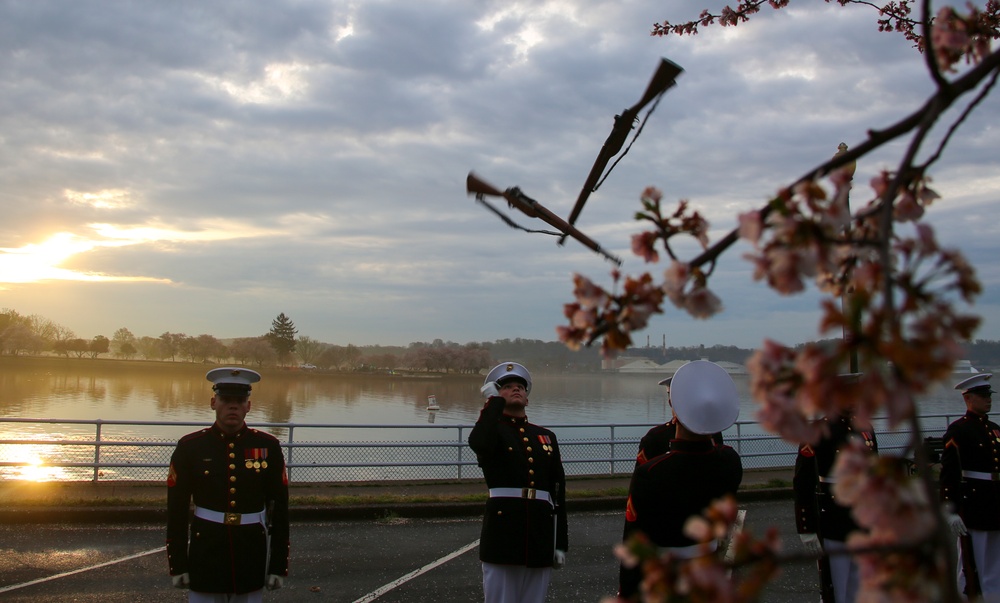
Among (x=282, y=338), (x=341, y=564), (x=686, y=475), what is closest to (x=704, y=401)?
(x=686, y=475)

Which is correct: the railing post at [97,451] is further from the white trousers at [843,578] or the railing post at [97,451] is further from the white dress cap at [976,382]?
the white dress cap at [976,382]

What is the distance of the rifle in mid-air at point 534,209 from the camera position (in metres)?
2.94

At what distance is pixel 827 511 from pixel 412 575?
3.49m

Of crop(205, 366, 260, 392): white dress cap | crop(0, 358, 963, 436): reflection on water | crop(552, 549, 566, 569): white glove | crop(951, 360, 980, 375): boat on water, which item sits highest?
crop(951, 360, 980, 375): boat on water

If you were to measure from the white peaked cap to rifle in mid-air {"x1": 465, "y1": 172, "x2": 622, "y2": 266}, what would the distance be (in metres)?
1.47

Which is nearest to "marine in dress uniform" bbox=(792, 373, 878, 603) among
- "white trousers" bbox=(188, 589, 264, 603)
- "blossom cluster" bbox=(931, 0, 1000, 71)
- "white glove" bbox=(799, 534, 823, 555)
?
"white glove" bbox=(799, 534, 823, 555)

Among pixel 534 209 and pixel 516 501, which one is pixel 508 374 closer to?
pixel 516 501

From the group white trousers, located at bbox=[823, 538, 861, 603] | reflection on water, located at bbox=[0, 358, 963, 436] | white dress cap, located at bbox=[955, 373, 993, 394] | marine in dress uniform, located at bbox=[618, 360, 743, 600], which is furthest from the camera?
reflection on water, located at bbox=[0, 358, 963, 436]

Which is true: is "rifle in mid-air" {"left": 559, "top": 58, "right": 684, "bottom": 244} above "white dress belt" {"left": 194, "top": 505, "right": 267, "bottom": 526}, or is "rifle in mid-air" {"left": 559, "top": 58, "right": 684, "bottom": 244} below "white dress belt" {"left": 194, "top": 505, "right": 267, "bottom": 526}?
above

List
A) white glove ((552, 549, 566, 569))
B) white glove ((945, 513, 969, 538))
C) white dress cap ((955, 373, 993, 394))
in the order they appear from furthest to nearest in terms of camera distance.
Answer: white dress cap ((955, 373, 993, 394)), white glove ((945, 513, 969, 538)), white glove ((552, 549, 566, 569))

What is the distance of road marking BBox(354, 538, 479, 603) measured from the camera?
6129 millimetres

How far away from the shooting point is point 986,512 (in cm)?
616

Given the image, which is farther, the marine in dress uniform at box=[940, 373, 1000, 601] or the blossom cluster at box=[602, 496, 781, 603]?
the marine in dress uniform at box=[940, 373, 1000, 601]

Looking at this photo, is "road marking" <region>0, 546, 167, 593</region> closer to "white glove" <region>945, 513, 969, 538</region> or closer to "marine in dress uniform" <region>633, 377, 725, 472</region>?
"marine in dress uniform" <region>633, 377, 725, 472</region>
